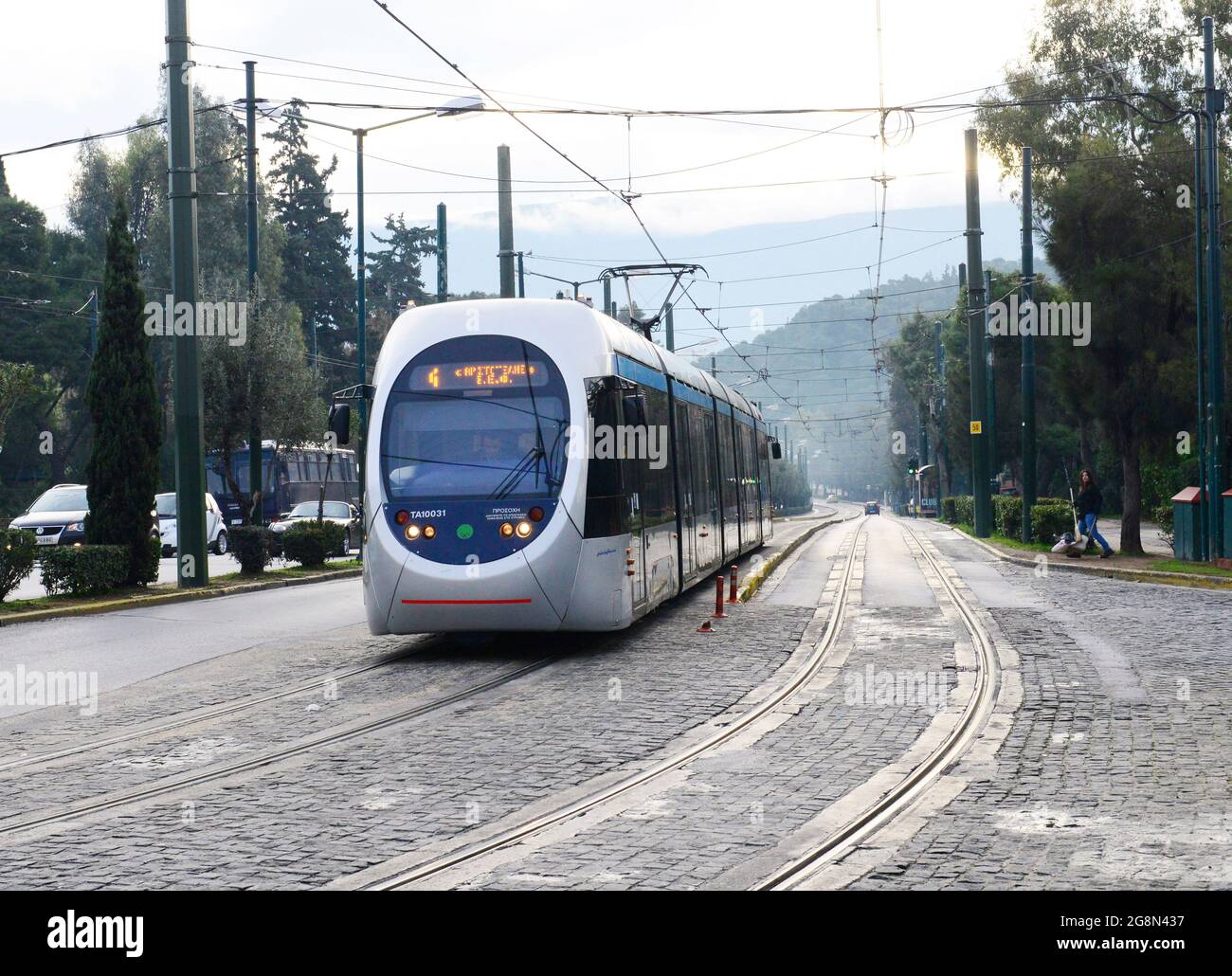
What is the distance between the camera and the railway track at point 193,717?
29.0 ft

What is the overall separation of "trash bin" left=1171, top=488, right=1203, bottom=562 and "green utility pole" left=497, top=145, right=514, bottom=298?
1372 centimetres

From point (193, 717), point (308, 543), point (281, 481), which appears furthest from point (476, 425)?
point (281, 481)

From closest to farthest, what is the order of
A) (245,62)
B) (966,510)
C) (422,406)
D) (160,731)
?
(160,731)
(422,406)
(245,62)
(966,510)

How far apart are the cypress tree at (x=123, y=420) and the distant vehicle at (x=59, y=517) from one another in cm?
992

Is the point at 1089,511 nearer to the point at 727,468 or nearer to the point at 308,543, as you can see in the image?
the point at 727,468

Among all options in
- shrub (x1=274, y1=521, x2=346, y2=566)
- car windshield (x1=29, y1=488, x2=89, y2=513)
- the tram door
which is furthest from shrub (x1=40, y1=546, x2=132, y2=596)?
car windshield (x1=29, y1=488, x2=89, y2=513)

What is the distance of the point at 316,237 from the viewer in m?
78.9

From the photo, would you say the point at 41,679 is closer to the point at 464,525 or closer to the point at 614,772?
the point at 464,525

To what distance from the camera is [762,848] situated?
6.26 m

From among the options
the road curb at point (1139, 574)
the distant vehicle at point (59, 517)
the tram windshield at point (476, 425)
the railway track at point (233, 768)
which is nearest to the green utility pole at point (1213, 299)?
the road curb at point (1139, 574)

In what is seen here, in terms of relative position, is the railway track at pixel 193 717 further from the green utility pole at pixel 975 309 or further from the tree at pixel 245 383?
the green utility pole at pixel 975 309
